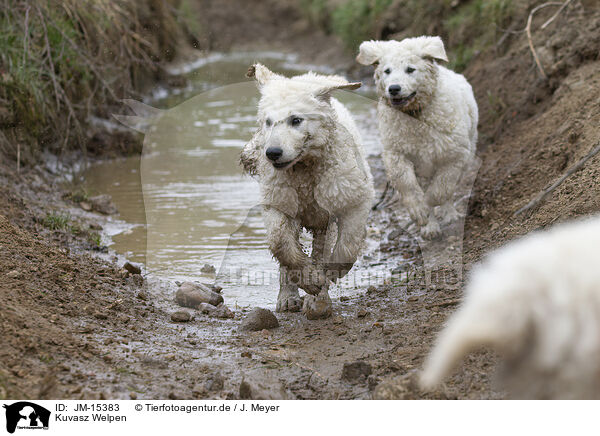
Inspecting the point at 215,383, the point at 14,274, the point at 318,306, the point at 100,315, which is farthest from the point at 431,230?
the point at 14,274

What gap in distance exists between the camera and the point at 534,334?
1.96 meters

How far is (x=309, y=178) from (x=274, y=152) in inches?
21.7

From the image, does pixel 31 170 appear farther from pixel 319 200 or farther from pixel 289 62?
pixel 289 62

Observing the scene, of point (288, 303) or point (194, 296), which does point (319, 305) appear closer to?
point (288, 303)

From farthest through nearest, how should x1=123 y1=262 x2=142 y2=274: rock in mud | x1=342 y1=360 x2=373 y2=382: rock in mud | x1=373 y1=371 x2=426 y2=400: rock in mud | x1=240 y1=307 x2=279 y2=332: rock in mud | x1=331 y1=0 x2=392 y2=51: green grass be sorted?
x1=331 y1=0 x2=392 y2=51: green grass
x1=123 y1=262 x2=142 y2=274: rock in mud
x1=240 y1=307 x2=279 y2=332: rock in mud
x1=342 y1=360 x2=373 y2=382: rock in mud
x1=373 y1=371 x2=426 y2=400: rock in mud

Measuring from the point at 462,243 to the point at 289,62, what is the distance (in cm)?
1745

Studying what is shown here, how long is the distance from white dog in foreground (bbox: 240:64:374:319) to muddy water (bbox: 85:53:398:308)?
0.64 metres

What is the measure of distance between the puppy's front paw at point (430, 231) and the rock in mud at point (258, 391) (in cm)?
358

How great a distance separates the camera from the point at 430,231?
6.93 m
